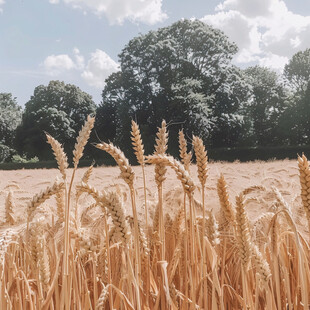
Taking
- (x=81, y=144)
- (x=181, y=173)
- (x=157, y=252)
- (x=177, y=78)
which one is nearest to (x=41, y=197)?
(x=81, y=144)

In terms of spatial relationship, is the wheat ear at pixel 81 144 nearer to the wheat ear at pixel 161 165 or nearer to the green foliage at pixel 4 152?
the wheat ear at pixel 161 165

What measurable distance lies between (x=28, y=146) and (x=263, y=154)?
1019 inches

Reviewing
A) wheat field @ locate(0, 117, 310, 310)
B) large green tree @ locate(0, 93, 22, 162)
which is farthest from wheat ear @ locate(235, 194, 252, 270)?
large green tree @ locate(0, 93, 22, 162)

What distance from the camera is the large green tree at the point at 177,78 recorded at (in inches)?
1431

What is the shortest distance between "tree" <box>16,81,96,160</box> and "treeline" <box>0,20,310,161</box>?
0.39 feet

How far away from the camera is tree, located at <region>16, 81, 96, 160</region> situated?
145 ft

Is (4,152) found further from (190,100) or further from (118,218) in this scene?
(118,218)

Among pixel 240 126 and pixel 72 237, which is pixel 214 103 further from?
pixel 72 237

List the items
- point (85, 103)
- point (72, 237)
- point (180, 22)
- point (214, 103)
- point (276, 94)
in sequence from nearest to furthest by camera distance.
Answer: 1. point (72, 237)
2. point (214, 103)
3. point (180, 22)
4. point (276, 94)
5. point (85, 103)

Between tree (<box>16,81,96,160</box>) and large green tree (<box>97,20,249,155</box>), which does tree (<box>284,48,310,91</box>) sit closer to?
large green tree (<box>97,20,249,155</box>)

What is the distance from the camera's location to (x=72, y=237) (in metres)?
1.58

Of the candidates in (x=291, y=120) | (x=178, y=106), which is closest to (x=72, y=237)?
(x=178, y=106)

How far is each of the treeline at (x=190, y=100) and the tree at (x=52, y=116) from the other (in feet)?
0.39

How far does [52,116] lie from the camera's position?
43.9 m
